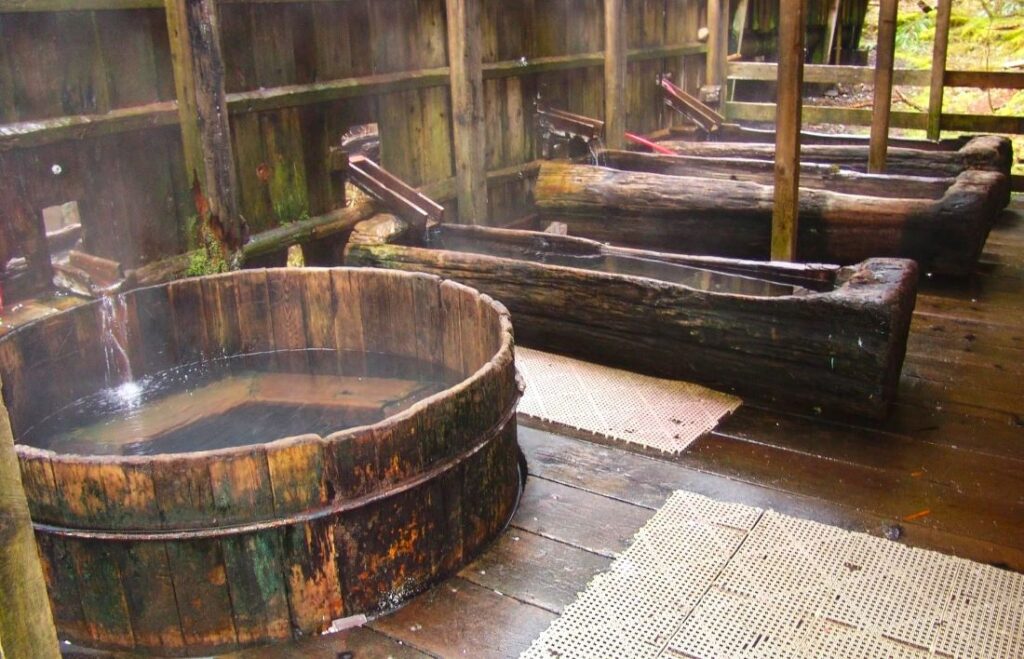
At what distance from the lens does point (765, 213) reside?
629 centimetres

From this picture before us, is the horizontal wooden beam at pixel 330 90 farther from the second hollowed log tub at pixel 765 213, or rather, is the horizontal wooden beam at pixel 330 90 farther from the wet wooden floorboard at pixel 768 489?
the wet wooden floorboard at pixel 768 489

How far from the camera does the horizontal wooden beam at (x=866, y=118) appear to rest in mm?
8125

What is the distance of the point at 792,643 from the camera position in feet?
8.61

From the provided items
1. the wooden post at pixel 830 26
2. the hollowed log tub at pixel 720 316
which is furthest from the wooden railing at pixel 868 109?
the hollowed log tub at pixel 720 316

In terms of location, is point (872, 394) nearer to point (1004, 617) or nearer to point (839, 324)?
point (839, 324)

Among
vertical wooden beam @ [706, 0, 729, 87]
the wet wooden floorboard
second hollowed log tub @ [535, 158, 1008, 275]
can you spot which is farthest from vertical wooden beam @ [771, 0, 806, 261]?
vertical wooden beam @ [706, 0, 729, 87]

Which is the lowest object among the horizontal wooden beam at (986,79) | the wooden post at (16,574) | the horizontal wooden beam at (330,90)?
the wooden post at (16,574)

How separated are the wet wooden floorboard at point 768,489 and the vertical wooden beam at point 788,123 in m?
0.97

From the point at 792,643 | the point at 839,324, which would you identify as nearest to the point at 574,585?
the point at 792,643

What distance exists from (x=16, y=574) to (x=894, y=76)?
9301 millimetres

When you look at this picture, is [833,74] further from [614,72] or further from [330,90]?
[330,90]

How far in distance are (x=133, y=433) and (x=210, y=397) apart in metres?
0.43

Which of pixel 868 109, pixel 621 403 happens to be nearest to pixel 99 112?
pixel 621 403

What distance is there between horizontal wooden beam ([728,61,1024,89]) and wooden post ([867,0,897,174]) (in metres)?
1.48
